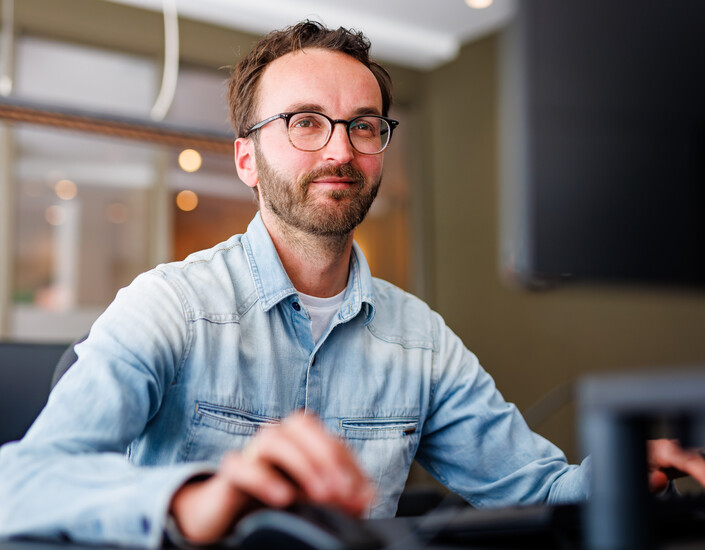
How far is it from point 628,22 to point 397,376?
789 millimetres

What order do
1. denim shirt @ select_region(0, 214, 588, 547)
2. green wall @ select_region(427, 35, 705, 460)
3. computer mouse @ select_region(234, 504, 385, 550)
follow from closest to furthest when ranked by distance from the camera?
computer mouse @ select_region(234, 504, 385, 550), denim shirt @ select_region(0, 214, 588, 547), green wall @ select_region(427, 35, 705, 460)

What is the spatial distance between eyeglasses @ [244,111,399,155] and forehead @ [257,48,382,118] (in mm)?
16

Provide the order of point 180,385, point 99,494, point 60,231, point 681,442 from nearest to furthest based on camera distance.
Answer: point 681,442
point 99,494
point 180,385
point 60,231

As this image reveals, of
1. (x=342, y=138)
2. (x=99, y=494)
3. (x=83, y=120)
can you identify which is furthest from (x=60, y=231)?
(x=99, y=494)

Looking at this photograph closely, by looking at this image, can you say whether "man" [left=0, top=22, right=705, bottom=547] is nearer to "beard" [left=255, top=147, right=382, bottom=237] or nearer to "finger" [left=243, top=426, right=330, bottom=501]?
"beard" [left=255, top=147, right=382, bottom=237]

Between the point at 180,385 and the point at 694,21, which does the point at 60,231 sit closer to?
the point at 180,385

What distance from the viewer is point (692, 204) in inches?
20.8

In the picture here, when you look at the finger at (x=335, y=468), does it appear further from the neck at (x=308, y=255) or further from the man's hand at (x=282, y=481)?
the neck at (x=308, y=255)

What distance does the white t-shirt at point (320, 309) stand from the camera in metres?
1.24

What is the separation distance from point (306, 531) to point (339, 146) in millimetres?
880

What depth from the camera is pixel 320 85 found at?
1.27 meters

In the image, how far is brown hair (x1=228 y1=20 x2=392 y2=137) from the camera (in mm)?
1388

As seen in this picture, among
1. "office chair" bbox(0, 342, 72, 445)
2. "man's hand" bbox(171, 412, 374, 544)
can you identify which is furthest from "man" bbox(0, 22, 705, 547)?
"office chair" bbox(0, 342, 72, 445)

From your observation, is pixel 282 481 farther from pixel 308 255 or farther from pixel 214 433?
pixel 308 255
